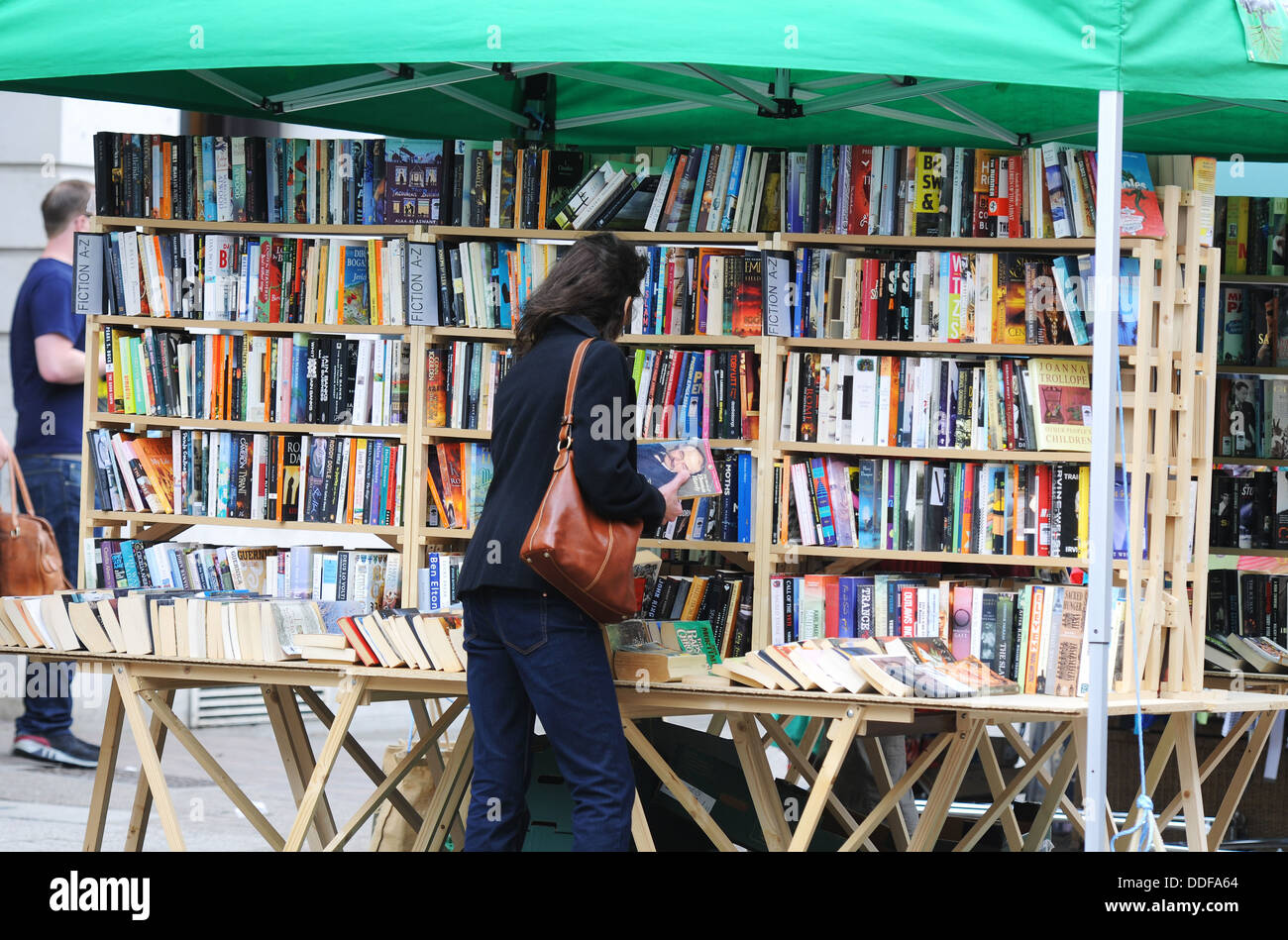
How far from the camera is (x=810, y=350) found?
18.0 feet

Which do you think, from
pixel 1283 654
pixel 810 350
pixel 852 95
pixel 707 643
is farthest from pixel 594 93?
pixel 1283 654

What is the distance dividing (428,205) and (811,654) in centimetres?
210

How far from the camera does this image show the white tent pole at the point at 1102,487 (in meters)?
4.11

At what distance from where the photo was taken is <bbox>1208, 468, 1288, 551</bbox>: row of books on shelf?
623cm

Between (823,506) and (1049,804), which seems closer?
(823,506)

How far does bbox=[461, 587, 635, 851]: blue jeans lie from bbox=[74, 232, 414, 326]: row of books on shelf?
1553 mm

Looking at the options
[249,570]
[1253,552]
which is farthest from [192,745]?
[1253,552]

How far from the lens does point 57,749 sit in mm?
7875

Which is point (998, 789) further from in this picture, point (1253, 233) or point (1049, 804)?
point (1253, 233)

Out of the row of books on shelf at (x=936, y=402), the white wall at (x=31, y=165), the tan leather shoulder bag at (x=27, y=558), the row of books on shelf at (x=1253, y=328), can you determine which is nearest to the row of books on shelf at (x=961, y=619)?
the row of books on shelf at (x=936, y=402)

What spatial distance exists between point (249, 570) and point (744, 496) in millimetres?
1781

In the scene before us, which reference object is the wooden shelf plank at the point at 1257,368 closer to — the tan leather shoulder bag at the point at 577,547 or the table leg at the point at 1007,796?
Answer: the table leg at the point at 1007,796

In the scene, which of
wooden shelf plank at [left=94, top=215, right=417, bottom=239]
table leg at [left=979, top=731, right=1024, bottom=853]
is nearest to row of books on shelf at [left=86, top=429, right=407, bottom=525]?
wooden shelf plank at [left=94, top=215, right=417, bottom=239]

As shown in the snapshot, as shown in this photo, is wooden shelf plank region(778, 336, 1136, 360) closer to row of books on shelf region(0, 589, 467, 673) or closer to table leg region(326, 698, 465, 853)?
row of books on shelf region(0, 589, 467, 673)
